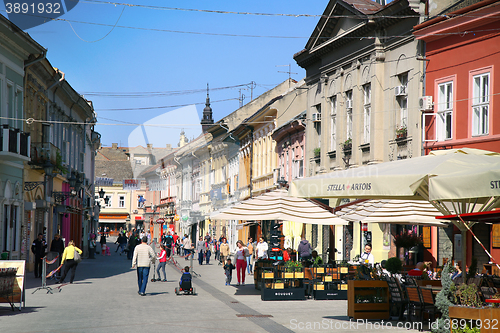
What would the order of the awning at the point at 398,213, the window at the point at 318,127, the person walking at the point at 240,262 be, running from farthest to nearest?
the window at the point at 318,127 < the person walking at the point at 240,262 < the awning at the point at 398,213

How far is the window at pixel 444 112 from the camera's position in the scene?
21969 mm

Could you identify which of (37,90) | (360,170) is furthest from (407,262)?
(37,90)

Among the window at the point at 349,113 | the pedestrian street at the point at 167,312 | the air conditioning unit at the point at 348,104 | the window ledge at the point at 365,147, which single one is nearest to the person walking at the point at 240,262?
the pedestrian street at the point at 167,312

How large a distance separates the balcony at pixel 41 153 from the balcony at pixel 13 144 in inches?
135

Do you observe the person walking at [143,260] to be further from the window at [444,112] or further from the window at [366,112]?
the window at [366,112]

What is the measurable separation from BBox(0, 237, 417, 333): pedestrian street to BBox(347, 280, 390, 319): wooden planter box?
0.81 ft

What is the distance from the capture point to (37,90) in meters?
30.4

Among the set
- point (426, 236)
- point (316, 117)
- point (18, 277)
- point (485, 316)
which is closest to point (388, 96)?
point (426, 236)

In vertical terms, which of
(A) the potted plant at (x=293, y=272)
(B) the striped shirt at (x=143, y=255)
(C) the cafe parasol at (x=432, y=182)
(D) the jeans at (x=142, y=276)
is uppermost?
(C) the cafe parasol at (x=432, y=182)

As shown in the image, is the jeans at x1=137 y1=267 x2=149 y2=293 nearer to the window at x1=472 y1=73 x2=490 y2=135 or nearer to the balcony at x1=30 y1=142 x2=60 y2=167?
the window at x1=472 y1=73 x2=490 y2=135

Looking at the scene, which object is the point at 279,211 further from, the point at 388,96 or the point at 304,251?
the point at 388,96

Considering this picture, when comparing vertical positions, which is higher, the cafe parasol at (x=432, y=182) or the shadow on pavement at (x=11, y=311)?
the cafe parasol at (x=432, y=182)

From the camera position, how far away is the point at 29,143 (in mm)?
25250

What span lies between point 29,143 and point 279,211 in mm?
11475
